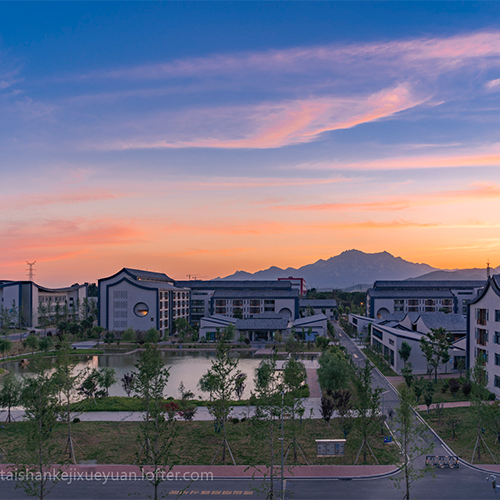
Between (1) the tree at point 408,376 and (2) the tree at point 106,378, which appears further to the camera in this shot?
(1) the tree at point 408,376

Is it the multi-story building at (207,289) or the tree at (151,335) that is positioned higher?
the multi-story building at (207,289)

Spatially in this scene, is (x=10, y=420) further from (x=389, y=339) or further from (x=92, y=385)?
(x=389, y=339)

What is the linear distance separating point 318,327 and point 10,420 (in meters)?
60.6

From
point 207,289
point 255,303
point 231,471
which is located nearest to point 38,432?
point 231,471

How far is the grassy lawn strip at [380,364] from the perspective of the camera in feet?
178

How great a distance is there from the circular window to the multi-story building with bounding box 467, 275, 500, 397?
6335 cm

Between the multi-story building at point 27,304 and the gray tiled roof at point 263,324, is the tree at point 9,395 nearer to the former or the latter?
the gray tiled roof at point 263,324

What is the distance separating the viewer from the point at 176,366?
6166cm

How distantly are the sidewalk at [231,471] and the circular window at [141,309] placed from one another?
66955mm

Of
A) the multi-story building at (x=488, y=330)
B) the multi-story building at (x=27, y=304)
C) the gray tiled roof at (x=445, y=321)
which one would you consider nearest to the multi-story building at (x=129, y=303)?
the multi-story building at (x=27, y=304)

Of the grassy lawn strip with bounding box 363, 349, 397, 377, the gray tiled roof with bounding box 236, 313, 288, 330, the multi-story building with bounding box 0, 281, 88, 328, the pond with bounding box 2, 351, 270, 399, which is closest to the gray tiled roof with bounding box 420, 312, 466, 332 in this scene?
the grassy lawn strip with bounding box 363, 349, 397, 377

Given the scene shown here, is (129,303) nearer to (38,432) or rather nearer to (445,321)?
(445,321)

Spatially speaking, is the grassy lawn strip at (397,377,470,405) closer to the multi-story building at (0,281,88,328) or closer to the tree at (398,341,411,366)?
the tree at (398,341,411,366)

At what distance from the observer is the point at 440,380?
49.2 metres
